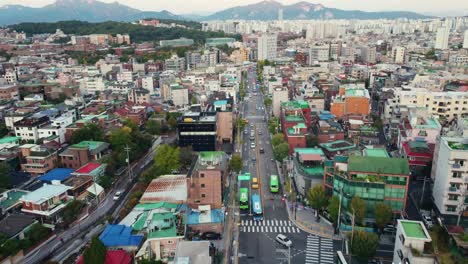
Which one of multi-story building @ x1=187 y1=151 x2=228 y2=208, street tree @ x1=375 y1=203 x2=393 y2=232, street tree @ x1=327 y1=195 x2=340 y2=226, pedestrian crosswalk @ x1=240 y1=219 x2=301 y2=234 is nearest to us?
street tree @ x1=375 y1=203 x2=393 y2=232

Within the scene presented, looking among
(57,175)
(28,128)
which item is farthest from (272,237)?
(28,128)

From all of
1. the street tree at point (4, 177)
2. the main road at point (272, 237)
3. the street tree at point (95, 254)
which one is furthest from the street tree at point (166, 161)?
the street tree at point (95, 254)

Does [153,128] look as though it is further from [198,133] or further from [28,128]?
[28,128]

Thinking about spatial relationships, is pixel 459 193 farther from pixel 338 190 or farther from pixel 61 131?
pixel 61 131

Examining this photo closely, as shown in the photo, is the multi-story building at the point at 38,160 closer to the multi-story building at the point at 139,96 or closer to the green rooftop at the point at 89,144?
the green rooftop at the point at 89,144

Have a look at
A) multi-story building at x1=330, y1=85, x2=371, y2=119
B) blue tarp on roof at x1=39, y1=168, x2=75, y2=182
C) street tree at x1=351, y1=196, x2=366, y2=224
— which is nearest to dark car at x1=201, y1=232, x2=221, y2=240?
street tree at x1=351, y1=196, x2=366, y2=224

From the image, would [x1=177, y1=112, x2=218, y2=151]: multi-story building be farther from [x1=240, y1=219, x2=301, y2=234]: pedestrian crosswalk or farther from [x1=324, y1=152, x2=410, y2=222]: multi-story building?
[x1=324, y1=152, x2=410, y2=222]: multi-story building

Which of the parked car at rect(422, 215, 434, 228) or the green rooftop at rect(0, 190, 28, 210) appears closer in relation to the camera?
the parked car at rect(422, 215, 434, 228)
